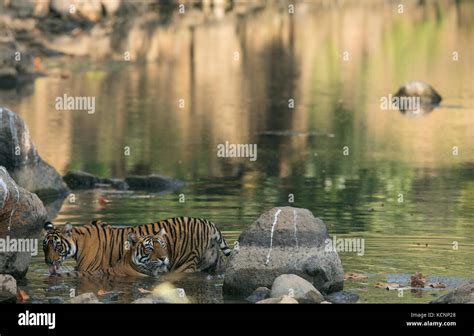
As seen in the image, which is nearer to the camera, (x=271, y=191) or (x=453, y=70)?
(x=271, y=191)

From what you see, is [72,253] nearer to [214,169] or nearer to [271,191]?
[271,191]

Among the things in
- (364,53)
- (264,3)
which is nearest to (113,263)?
(364,53)

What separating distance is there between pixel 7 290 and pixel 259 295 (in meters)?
3.36

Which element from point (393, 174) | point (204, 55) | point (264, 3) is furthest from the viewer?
point (264, 3)

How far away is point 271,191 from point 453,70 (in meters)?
31.6

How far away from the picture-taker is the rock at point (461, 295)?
1972cm

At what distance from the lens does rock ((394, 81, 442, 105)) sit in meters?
49.7

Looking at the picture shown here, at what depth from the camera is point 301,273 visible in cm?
2175

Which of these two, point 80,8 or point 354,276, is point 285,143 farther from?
point 80,8

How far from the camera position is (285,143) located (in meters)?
40.5

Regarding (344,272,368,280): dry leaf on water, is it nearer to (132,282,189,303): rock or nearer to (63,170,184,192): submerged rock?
(132,282,189,303): rock

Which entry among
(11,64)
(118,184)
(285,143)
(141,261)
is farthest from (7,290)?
(11,64)

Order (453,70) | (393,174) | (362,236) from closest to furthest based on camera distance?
(362,236), (393,174), (453,70)

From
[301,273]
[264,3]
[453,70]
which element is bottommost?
[301,273]
